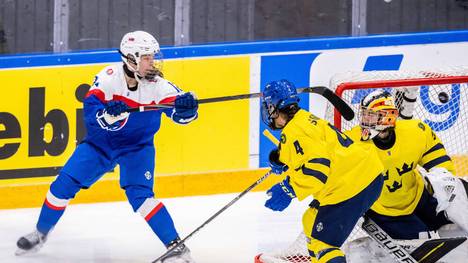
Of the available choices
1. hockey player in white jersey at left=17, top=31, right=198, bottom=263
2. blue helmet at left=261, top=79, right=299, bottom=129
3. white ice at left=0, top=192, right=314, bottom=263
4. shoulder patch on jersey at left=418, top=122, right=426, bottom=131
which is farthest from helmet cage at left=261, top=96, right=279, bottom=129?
white ice at left=0, top=192, right=314, bottom=263

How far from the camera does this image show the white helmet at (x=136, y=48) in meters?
5.95

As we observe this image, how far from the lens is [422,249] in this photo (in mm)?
5539

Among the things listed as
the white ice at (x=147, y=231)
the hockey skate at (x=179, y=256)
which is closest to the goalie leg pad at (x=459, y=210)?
the white ice at (x=147, y=231)

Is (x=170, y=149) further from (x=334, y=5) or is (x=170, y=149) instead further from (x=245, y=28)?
(x=334, y=5)

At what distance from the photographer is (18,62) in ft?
23.0

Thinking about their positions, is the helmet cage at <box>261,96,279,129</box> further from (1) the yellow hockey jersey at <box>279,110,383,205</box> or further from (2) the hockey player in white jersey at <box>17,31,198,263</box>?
(2) the hockey player in white jersey at <box>17,31,198,263</box>

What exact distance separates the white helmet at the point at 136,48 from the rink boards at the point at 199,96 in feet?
3.85

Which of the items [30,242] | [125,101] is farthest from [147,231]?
[125,101]

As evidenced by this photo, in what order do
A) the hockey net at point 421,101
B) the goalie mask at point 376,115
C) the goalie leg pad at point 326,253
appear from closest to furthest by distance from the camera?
1. the goalie leg pad at point 326,253
2. the goalie mask at point 376,115
3. the hockey net at point 421,101

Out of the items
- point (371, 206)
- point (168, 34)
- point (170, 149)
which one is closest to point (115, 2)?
point (168, 34)

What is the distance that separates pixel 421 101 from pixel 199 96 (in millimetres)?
1329

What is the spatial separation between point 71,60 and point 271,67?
3.96 ft

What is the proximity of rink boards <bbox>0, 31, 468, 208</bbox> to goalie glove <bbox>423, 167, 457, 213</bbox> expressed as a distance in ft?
5.17

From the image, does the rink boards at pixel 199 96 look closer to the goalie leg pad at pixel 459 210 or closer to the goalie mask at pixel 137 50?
the goalie mask at pixel 137 50
